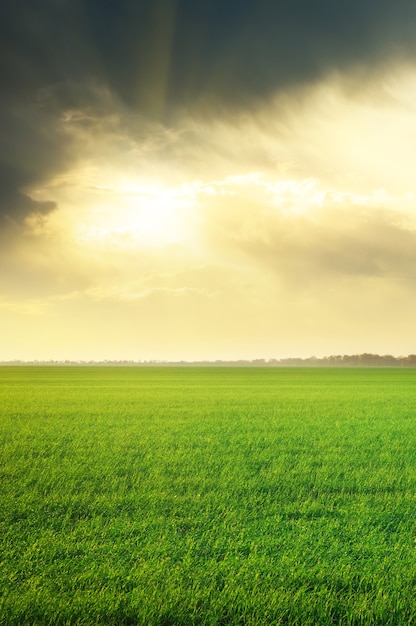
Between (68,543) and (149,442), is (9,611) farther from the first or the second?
(149,442)

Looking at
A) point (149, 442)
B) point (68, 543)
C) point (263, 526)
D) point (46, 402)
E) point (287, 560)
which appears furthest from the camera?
point (46, 402)

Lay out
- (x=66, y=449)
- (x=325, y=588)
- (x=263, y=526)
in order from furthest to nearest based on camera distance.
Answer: (x=66, y=449)
(x=263, y=526)
(x=325, y=588)

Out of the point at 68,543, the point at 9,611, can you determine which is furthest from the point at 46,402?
the point at 9,611

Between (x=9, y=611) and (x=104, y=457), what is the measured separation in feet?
22.9

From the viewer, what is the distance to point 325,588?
17.0 ft

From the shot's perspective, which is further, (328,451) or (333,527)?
(328,451)

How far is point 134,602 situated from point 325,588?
81.7 inches

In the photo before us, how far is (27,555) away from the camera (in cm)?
586

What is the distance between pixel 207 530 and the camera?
683cm

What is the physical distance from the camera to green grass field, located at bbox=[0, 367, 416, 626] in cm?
482

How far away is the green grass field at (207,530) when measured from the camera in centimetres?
482

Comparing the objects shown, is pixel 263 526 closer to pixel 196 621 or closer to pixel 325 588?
pixel 325 588

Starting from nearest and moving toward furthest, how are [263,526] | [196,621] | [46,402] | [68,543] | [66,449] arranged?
[196,621], [68,543], [263,526], [66,449], [46,402]

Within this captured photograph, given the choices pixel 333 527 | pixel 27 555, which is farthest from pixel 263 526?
pixel 27 555
